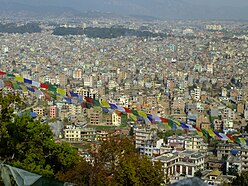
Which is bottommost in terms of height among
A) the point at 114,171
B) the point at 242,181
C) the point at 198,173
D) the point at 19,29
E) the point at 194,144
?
the point at 19,29

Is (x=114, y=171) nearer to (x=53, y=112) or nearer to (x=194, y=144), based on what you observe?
(x=194, y=144)

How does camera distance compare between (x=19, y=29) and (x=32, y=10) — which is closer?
(x=19, y=29)

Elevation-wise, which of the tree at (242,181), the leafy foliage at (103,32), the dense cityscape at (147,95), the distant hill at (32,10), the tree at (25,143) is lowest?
the distant hill at (32,10)

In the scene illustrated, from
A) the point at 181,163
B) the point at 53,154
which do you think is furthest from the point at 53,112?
the point at 53,154

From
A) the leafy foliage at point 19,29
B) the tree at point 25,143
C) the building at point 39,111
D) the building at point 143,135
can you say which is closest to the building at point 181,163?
the building at point 143,135

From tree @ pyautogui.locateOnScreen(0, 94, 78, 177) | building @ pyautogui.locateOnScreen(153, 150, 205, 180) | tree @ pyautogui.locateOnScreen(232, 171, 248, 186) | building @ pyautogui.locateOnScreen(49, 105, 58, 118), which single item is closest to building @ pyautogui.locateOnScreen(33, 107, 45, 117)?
building @ pyautogui.locateOnScreen(49, 105, 58, 118)

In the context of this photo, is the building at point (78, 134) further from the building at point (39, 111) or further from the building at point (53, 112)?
the building at point (53, 112)
